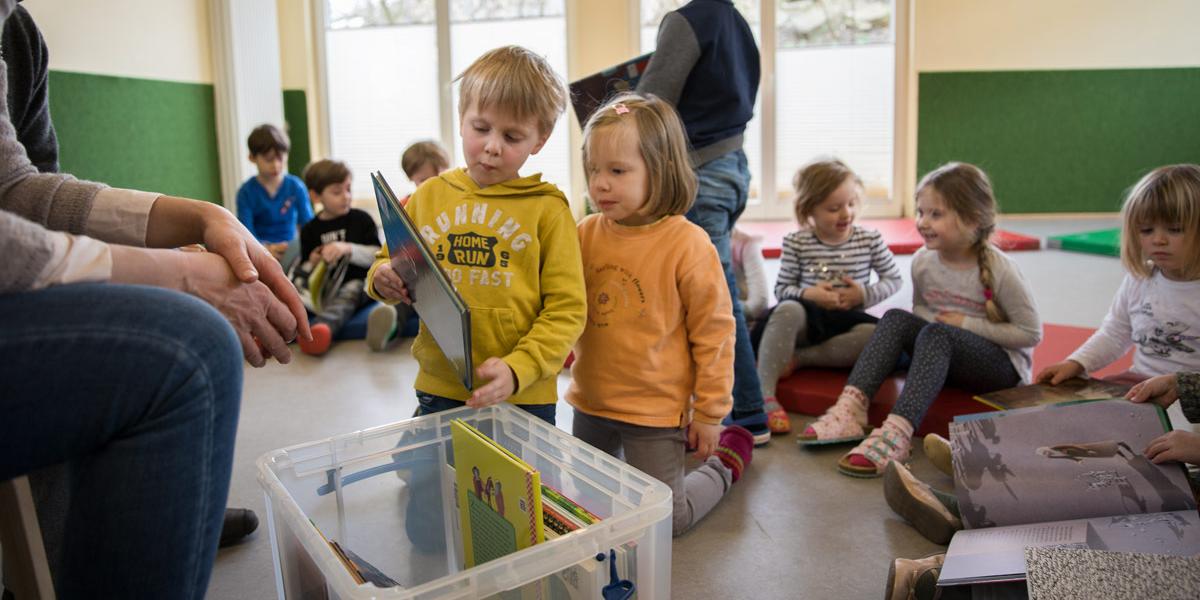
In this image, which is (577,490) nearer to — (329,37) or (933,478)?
(933,478)

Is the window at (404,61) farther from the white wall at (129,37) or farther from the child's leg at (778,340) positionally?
the child's leg at (778,340)

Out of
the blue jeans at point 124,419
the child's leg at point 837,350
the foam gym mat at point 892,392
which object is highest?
the blue jeans at point 124,419

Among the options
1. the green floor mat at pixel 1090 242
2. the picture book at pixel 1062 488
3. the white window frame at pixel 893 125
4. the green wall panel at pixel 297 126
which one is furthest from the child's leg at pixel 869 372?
the green wall panel at pixel 297 126

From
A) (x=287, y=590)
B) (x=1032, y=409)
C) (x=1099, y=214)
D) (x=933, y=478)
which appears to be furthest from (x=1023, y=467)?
(x=1099, y=214)

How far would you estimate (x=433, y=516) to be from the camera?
4.66ft

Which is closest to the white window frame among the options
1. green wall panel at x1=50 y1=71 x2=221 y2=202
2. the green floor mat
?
the green floor mat

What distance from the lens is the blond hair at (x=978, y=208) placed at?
2.17 metres

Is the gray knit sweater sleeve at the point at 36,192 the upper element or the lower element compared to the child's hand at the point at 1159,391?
upper

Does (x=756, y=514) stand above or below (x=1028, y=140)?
below

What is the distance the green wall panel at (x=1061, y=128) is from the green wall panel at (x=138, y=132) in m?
4.63

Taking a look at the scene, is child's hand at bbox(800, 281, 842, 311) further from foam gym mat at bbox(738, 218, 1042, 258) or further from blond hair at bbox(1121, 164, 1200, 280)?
foam gym mat at bbox(738, 218, 1042, 258)

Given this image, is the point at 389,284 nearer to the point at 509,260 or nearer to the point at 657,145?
the point at 509,260

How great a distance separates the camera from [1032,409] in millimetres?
1643

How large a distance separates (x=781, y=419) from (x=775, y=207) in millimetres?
4448
